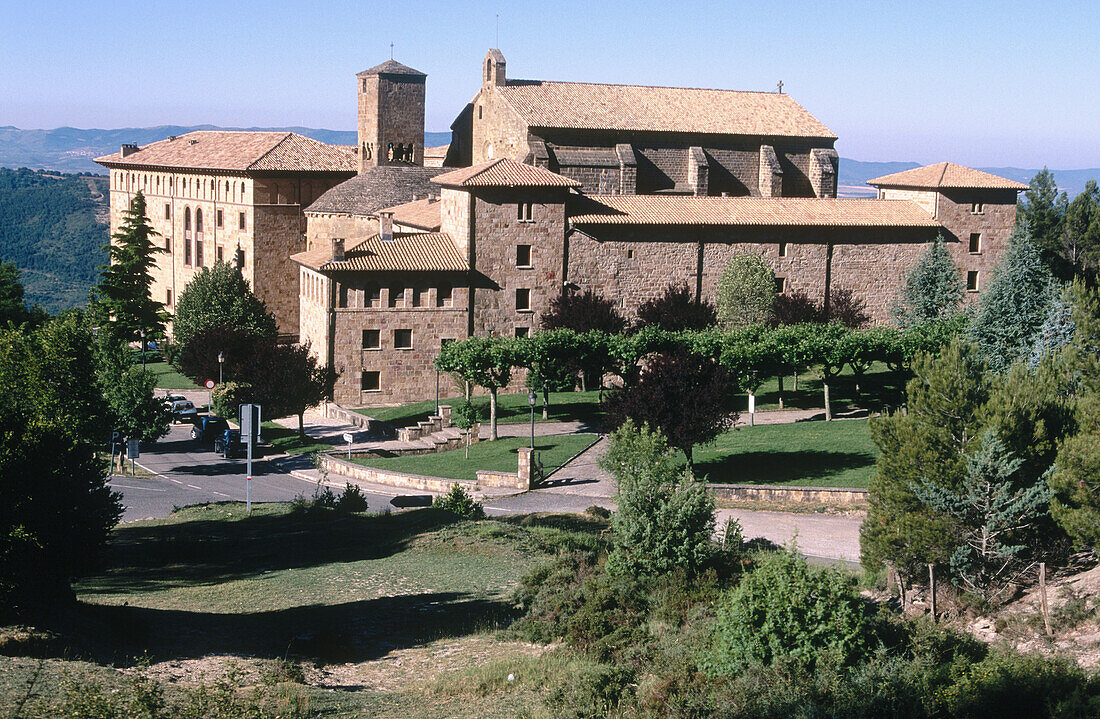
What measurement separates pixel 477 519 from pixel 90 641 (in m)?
13.2

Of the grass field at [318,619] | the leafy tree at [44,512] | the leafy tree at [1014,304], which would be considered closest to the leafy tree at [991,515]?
the grass field at [318,619]

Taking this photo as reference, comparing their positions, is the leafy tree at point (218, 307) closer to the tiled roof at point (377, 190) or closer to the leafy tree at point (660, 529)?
the tiled roof at point (377, 190)

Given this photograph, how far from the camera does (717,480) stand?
122 feet

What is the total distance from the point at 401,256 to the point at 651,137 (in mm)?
18016

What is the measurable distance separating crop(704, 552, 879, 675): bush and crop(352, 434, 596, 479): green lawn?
23155 millimetres

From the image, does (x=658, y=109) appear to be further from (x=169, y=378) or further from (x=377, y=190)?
(x=169, y=378)

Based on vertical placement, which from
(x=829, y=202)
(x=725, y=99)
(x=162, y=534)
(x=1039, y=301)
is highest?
(x=725, y=99)

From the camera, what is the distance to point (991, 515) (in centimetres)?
2170

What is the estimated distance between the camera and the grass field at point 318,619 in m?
14.9

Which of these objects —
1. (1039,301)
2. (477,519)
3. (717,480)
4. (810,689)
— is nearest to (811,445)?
(717,480)

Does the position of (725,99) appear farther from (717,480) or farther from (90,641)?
(90,641)

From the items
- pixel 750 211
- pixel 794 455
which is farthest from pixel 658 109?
pixel 794 455

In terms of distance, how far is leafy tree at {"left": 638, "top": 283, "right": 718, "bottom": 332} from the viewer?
51.6m

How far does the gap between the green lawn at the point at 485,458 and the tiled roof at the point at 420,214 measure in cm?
1583
